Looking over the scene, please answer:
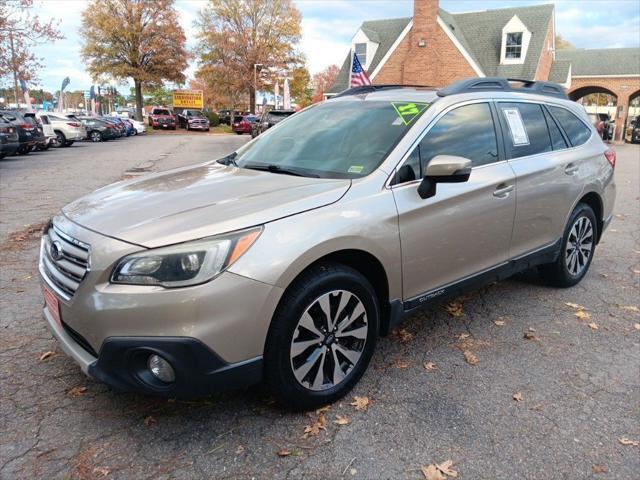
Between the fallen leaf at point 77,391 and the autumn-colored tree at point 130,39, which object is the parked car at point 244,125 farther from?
the fallen leaf at point 77,391

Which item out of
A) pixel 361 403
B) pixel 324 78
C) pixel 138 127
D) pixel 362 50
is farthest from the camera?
pixel 324 78

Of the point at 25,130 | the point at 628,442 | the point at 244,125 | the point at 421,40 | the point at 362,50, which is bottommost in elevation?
the point at 628,442

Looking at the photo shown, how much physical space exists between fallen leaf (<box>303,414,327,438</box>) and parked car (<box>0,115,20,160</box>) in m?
16.5

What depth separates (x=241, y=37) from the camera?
50.9 meters

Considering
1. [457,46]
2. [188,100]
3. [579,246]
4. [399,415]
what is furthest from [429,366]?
[188,100]

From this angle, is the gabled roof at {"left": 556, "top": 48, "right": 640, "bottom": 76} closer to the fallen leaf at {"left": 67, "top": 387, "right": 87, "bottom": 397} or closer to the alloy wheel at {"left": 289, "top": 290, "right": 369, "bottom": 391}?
the alloy wheel at {"left": 289, "top": 290, "right": 369, "bottom": 391}

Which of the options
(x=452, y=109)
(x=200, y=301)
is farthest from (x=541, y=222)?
(x=200, y=301)

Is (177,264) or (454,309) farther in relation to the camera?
(454,309)

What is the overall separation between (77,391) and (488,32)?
115 ft

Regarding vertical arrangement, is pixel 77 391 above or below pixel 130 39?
below

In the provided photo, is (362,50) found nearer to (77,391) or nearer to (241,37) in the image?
(241,37)

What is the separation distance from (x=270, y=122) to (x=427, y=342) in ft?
64.9

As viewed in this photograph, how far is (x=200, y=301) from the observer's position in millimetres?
2340

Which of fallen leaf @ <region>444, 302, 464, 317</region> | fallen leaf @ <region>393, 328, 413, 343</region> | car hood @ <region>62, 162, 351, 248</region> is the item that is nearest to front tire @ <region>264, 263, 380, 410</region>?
car hood @ <region>62, 162, 351, 248</region>
